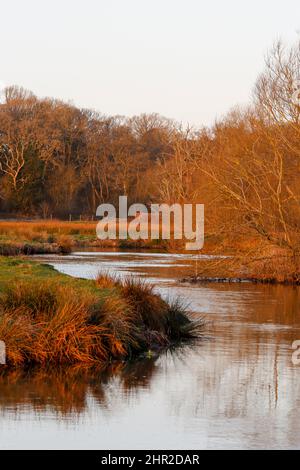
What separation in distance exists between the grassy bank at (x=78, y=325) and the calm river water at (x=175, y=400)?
0.54 metres

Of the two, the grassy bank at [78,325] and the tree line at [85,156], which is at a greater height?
the tree line at [85,156]

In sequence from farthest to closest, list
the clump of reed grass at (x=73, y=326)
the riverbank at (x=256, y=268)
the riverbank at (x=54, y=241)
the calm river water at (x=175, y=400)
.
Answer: the riverbank at (x=54, y=241) < the riverbank at (x=256, y=268) < the clump of reed grass at (x=73, y=326) < the calm river water at (x=175, y=400)

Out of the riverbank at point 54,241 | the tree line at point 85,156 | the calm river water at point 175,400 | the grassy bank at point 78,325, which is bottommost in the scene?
the calm river water at point 175,400

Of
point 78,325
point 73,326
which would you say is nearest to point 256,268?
point 78,325

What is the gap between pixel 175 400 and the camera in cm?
1218

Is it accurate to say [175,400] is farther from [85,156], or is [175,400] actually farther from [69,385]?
[85,156]

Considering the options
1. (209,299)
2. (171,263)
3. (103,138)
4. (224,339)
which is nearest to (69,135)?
(103,138)

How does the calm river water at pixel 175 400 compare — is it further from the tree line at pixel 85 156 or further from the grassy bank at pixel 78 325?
the tree line at pixel 85 156

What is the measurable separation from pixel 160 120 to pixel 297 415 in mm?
85531

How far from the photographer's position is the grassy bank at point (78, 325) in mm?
14242

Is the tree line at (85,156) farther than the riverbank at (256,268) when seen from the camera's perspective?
Yes

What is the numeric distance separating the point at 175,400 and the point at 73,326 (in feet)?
9.38

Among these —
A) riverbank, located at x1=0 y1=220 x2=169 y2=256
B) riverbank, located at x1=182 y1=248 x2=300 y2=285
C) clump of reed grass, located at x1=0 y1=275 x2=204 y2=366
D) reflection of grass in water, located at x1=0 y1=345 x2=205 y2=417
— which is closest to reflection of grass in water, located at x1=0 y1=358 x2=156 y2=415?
reflection of grass in water, located at x1=0 y1=345 x2=205 y2=417

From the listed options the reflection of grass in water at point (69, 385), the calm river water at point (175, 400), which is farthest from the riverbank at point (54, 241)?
the reflection of grass in water at point (69, 385)
